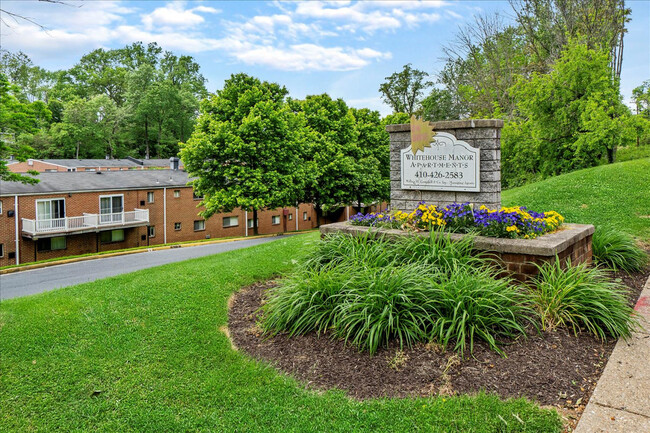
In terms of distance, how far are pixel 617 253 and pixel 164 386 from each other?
6545 millimetres

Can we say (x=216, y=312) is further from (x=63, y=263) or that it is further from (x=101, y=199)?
(x=101, y=199)

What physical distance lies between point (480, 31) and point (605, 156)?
1012 centimetres

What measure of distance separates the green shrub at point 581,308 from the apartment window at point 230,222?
28821 mm

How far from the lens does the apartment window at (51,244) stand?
79.3 ft

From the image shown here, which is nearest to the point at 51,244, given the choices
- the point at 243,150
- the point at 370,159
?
the point at 243,150

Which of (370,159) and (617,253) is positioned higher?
(370,159)

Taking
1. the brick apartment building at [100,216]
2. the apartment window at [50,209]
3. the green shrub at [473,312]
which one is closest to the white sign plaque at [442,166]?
the green shrub at [473,312]

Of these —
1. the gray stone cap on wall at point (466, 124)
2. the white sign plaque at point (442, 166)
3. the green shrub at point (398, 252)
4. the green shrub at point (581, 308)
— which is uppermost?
the gray stone cap on wall at point (466, 124)

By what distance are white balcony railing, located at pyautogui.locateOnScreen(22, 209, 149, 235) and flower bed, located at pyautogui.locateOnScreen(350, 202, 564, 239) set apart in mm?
22158

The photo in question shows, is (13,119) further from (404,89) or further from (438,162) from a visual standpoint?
(404,89)

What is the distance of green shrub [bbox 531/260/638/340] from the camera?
4121 mm

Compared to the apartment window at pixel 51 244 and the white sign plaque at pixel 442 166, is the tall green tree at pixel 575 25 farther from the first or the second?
the apartment window at pixel 51 244

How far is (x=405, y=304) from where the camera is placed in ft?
13.5

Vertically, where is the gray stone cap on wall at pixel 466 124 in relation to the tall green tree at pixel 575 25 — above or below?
below
